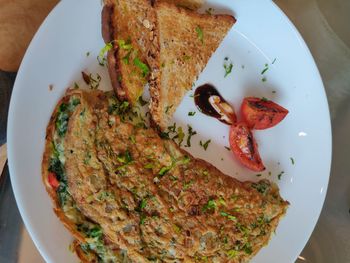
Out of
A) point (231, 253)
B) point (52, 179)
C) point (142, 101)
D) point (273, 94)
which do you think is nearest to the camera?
point (52, 179)

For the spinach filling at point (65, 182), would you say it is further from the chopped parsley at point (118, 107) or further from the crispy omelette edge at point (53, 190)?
the chopped parsley at point (118, 107)

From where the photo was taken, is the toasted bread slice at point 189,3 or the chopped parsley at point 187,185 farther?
the toasted bread slice at point 189,3

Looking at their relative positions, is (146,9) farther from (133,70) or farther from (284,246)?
(284,246)

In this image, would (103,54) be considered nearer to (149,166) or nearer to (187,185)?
(149,166)

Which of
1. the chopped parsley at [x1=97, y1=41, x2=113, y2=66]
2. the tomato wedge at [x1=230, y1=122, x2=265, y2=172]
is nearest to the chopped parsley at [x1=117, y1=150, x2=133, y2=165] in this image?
the chopped parsley at [x1=97, y1=41, x2=113, y2=66]

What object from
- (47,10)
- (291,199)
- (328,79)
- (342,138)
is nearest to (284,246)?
(291,199)

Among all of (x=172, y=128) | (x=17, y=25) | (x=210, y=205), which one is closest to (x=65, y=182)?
(x=172, y=128)

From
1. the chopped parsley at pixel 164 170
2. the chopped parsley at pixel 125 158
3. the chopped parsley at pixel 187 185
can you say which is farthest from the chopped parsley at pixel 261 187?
the chopped parsley at pixel 125 158
